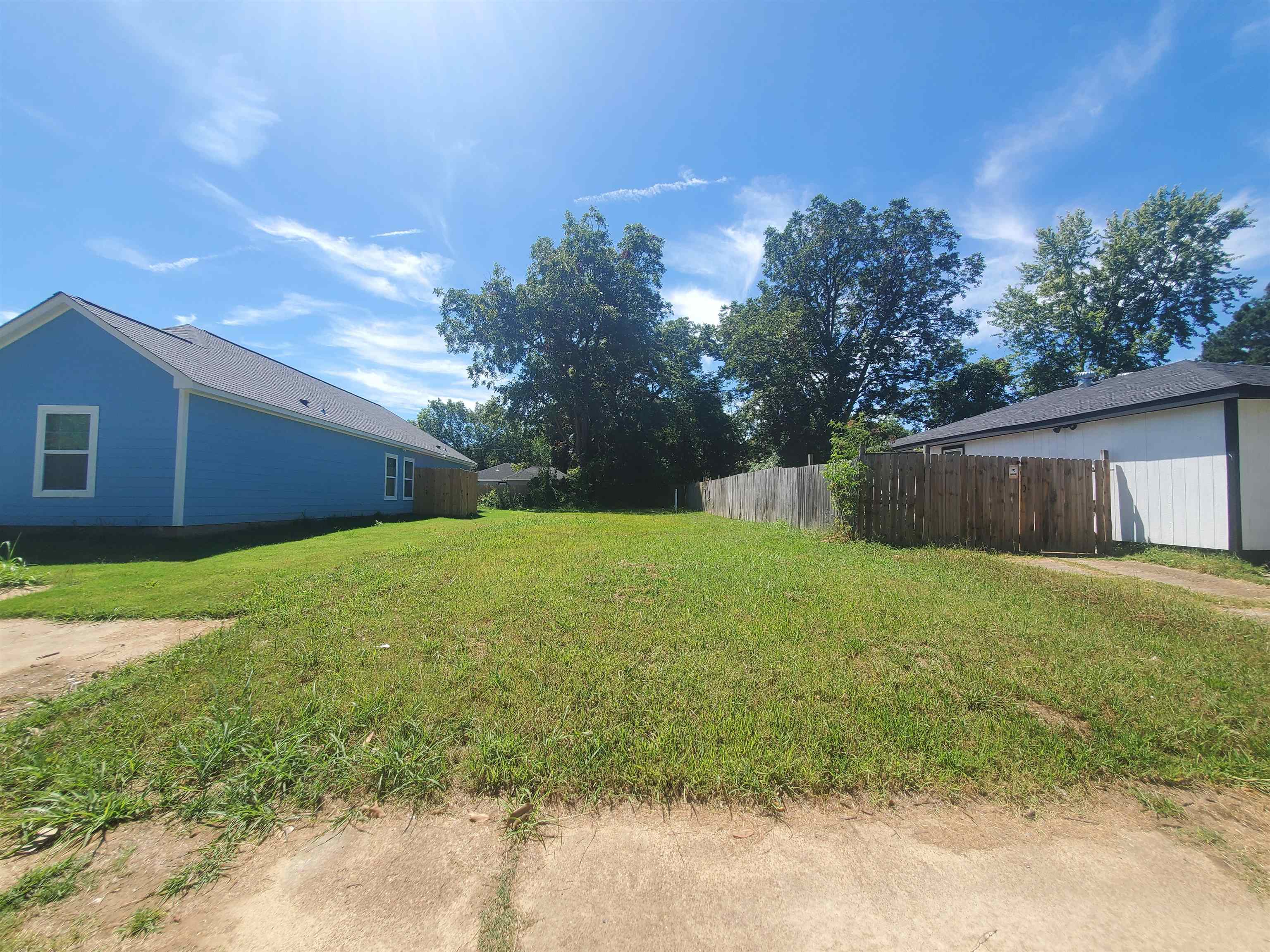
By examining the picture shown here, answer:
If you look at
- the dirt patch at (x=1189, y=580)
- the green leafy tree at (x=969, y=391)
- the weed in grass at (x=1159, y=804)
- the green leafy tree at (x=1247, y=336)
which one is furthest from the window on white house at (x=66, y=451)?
the green leafy tree at (x=1247, y=336)

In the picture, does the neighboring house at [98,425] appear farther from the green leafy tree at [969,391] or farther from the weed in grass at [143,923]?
the green leafy tree at [969,391]

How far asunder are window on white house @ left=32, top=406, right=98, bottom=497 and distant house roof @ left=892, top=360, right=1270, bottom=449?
19996 millimetres

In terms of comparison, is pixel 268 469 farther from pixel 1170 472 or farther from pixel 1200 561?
pixel 1170 472

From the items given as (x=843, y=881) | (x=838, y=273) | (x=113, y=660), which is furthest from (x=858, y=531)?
(x=838, y=273)

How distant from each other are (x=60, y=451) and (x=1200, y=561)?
20293 mm

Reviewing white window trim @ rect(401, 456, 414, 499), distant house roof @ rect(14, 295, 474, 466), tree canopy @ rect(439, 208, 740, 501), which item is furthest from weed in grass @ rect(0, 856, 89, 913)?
tree canopy @ rect(439, 208, 740, 501)

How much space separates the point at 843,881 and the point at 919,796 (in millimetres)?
707

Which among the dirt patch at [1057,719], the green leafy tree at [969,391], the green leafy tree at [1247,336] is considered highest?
the green leafy tree at [1247,336]

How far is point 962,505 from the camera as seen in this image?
9.03m

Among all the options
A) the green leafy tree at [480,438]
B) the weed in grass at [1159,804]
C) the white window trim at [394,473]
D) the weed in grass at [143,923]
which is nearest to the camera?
the weed in grass at [143,923]

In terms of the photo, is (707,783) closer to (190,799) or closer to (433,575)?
(190,799)

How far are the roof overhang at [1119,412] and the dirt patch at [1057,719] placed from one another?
907 cm

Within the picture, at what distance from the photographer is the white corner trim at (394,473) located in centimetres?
1705

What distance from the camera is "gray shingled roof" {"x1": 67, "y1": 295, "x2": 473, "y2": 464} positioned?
32.3ft
